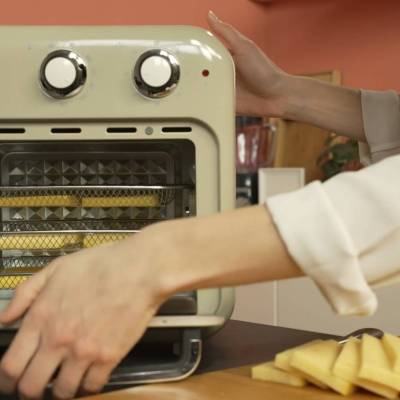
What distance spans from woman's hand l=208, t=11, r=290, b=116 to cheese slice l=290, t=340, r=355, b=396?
0.60 m

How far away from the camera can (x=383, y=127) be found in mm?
1182

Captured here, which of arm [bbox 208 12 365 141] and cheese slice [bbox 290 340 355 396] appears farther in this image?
arm [bbox 208 12 365 141]

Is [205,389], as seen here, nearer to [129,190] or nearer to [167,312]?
[167,312]

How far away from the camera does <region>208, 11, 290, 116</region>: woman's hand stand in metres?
1.16

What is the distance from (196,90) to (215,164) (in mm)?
78

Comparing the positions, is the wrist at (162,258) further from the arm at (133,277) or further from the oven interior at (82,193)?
the oven interior at (82,193)

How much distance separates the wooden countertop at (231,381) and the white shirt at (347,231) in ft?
0.36

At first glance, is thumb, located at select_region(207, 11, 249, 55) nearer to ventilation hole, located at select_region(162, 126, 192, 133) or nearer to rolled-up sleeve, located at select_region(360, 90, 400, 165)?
rolled-up sleeve, located at select_region(360, 90, 400, 165)

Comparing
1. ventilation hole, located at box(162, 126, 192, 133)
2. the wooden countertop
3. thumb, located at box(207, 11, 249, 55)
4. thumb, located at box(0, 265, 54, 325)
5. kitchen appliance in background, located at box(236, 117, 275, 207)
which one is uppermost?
thumb, located at box(207, 11, 249, 55)

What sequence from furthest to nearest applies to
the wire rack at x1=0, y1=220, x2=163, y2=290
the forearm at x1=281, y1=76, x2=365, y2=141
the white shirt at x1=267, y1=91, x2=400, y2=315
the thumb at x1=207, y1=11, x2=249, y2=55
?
1. the forearm at x1=281, y1=76, x2=365, y2=141
2. the thumb at x1=207, y1=11, x2=249, y2=55
3. the wire rack at x1=0, y1=220, x2=163, y2=290
4. the white shirt at x1=267, y1=91, x2=400, y2=315

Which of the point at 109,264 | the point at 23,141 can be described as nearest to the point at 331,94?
the point at 23,141

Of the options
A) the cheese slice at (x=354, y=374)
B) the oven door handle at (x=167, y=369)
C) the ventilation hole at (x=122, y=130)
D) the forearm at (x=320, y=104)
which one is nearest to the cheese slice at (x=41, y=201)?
the ventilation hole at (x=122, y=130)

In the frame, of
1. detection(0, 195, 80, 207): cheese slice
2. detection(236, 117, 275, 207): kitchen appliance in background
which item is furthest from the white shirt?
detection(236, 117, 275, 207): kitchen appliance in background

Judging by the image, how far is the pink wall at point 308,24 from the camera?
2137 mm
